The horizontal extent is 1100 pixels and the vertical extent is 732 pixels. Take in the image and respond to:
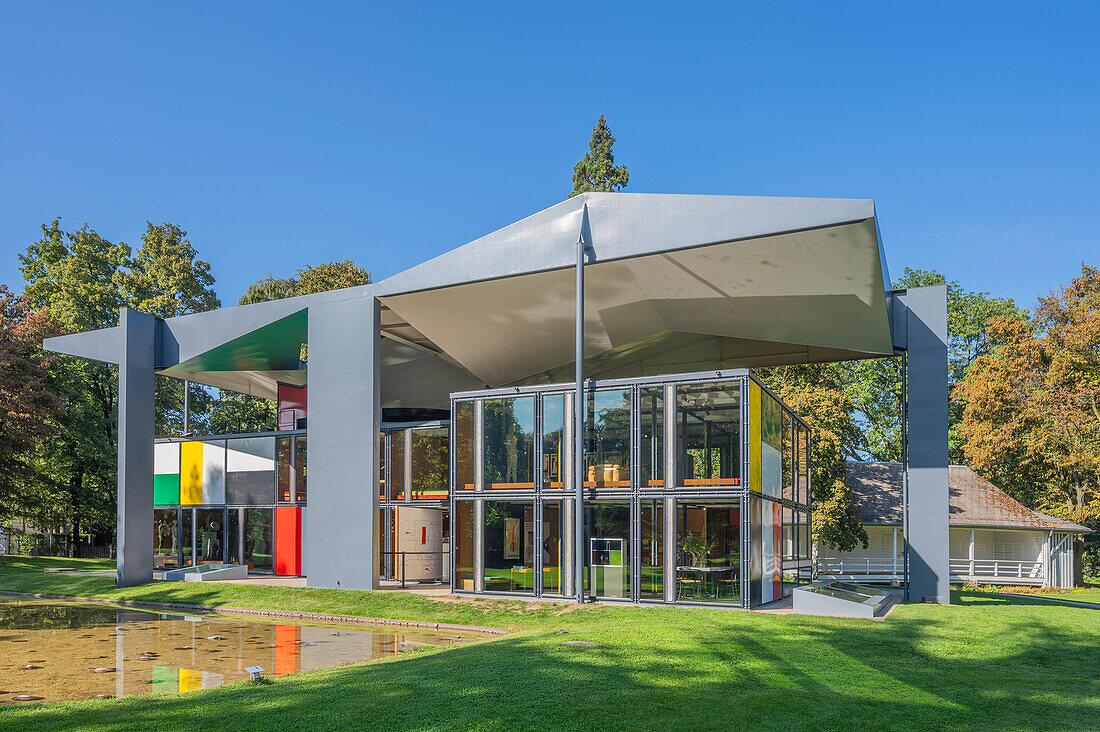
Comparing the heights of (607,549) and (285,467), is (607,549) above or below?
below

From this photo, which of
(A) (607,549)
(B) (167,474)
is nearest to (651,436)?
(A) (607,549)

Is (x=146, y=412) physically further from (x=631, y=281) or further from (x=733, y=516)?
(x=733, y=516)

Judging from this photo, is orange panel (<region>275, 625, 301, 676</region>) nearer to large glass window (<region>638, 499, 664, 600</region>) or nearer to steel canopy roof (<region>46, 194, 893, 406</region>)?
large glass window (<region>638, 499, 664, 600</region>)

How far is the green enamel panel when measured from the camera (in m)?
30.5

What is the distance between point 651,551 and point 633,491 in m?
1.29

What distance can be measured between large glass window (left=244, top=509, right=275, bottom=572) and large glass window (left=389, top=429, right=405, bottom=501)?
5.96 m

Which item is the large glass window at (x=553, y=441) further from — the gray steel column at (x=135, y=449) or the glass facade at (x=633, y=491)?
the gray steel column at (x=135, y=449)

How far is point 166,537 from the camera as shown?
100 feet

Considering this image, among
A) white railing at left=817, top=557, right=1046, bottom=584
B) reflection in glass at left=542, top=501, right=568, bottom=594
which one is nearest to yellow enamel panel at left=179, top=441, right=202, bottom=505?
reflection in glass at left=542, top=501, right=568, bottom=594

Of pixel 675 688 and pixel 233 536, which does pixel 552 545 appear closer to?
pixel 675 688

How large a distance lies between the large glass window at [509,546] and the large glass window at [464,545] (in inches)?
18.1

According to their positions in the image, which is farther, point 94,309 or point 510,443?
point 94,309

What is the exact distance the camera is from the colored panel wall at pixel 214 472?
2898cm

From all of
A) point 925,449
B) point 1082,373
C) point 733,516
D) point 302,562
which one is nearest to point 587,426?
point 733,516
